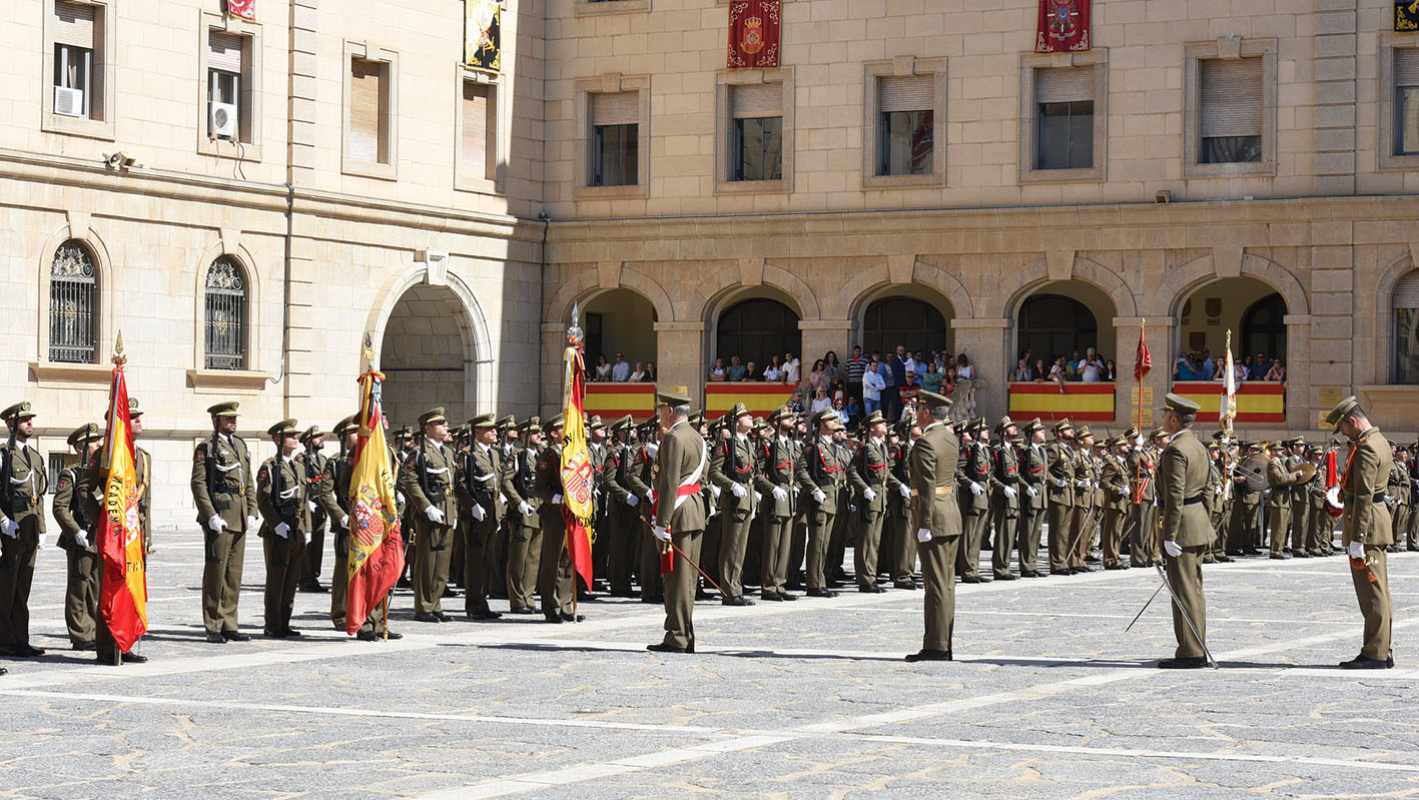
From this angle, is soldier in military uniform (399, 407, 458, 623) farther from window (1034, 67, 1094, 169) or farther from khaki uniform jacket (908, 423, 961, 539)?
window (1034, 67, 1094, 169)

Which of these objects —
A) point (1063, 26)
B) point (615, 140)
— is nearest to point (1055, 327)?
point (1063, 26)

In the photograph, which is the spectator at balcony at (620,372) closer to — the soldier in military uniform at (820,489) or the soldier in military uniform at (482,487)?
the soldier in military uniform at (820,489)

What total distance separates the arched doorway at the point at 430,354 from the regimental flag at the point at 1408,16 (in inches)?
636

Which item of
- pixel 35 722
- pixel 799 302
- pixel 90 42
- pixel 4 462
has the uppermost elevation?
pixel 90 42

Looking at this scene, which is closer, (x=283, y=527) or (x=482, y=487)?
(x=283, y=527)

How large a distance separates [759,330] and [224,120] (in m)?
12.1

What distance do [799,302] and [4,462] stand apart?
81.1 ft

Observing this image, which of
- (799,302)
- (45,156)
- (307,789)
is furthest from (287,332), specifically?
(307,789)

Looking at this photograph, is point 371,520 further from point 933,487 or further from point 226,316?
point 226,316

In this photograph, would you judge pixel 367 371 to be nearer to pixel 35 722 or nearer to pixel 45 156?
pixel 35 722

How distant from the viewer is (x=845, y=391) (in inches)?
1512

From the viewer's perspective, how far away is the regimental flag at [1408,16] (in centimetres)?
3541

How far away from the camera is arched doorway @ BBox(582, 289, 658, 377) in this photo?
43.2 metres

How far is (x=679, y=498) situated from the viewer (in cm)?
1642
